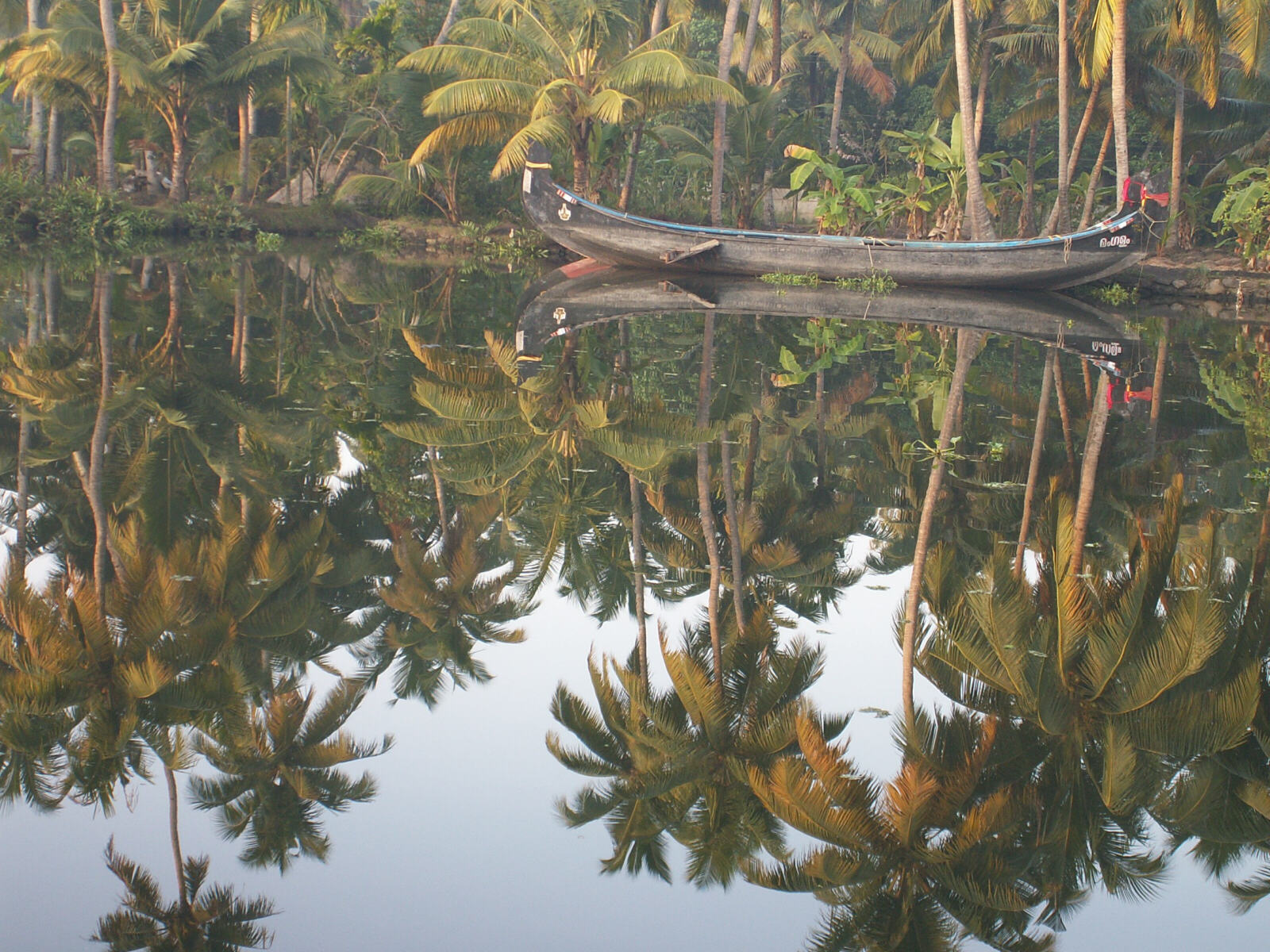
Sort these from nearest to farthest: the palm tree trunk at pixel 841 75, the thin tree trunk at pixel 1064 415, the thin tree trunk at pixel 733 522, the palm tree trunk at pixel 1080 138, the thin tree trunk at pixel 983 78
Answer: the thin tree trunk at pixel 733 522
the thin tree trunk at pixel 1064 415
the palm tree trunk at pixel 1080 138
the thin tree trunk at pixel 983 78
the palm tree trunk at pixel 841 75

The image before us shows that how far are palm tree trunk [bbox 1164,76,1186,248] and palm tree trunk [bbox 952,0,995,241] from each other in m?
3.50

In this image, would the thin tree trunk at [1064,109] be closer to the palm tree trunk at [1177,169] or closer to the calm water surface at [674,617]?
the palm tree trunk at [1177,169]

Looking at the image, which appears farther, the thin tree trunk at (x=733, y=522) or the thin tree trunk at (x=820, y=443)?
the thin tree trunk at (x=820, y=443)

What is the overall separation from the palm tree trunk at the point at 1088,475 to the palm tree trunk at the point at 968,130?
10.3 m

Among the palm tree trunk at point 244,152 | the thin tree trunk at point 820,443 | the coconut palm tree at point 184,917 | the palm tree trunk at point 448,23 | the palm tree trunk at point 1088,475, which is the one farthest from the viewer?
the palm tree trunk at point 448,23

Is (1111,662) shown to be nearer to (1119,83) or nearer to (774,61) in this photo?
(1119,83)

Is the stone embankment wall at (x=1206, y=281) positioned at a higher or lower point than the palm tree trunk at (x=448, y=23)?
lower

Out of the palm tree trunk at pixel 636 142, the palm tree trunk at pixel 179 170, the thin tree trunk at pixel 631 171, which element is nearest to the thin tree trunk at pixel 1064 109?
the palm tree trunk at pixel 636 142

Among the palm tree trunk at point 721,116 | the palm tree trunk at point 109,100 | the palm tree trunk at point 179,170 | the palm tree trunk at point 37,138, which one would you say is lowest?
the palm tree trunk at point 721,116

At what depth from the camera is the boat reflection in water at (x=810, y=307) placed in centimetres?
1230

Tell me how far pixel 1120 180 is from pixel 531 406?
541 inches

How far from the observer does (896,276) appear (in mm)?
19625

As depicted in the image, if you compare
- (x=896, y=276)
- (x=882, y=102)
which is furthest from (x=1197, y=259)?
(x=882, y=102)

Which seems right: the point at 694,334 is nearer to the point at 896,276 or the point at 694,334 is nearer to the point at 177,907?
the point at 896,276
